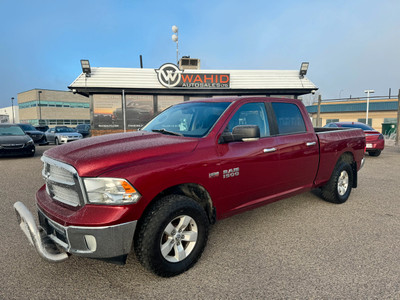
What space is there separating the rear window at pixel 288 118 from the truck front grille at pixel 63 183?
9.07ft

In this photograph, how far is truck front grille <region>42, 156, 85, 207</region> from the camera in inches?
92.7

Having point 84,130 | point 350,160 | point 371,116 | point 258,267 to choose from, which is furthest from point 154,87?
point 371,116

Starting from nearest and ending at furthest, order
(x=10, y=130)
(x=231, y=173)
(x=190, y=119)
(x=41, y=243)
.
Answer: (x=41, y=243) < (x=231, y=173) < (x=190, y=119) < (x=10, y=130)

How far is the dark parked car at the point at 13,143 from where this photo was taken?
1047 cm

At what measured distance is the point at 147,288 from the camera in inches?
98.3

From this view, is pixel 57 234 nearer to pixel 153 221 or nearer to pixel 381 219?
pixel 153 221

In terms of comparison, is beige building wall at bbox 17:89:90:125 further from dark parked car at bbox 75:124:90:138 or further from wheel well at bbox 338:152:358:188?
wheel well at bbox 338:152:358:188

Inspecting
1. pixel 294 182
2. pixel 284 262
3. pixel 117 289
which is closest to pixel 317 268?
pixel 284 262

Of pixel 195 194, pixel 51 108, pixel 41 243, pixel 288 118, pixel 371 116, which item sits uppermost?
pixel 51 108

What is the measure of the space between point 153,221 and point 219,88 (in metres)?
12.8

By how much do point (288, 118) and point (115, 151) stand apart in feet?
8.90

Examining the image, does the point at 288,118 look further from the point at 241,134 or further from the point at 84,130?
the point at 84,130

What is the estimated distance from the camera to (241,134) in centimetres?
300

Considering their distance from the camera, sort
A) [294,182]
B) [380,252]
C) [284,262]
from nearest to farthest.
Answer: [284,262] → [380,252] → [294,182]
